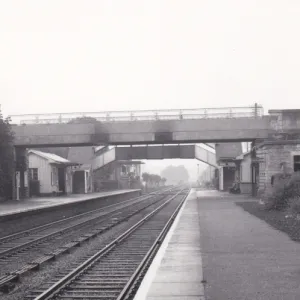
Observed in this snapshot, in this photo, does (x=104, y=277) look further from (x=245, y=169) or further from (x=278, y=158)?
(x=245, y=169)

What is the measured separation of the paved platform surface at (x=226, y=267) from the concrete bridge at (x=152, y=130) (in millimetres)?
18869

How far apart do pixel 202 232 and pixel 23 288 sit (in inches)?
285

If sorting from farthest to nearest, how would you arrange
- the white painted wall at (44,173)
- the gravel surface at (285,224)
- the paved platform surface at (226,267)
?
the white painted wall at (44,173), the gravel surface at (285,224), the paved platform surface at (226,267)

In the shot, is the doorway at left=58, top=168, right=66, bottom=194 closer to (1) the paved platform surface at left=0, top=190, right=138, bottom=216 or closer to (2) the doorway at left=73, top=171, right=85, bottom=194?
(2) the doorway at left=73, top=171, right=85, bottom=194

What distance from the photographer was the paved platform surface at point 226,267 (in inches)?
272

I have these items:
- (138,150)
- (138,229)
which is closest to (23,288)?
(138,229)

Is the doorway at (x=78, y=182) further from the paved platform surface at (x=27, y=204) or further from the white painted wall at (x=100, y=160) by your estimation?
the paved platform surface at (x=27, y=204)

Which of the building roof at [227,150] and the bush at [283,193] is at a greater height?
the building roof at [227,150]

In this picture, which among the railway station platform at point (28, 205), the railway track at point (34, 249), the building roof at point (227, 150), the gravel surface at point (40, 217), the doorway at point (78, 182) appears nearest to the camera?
the railway track at point (34, 249)

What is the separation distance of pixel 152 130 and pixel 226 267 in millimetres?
25064

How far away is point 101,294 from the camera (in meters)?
7.89

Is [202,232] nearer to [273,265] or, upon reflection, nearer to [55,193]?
[273,265]

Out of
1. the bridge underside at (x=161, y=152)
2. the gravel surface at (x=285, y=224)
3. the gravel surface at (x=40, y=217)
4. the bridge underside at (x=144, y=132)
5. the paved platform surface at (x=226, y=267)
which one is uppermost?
the bridge underside at (x=144, y=132)

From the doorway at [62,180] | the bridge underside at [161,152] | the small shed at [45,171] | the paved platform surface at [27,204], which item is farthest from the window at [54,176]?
the paved platform surface at [27,204]
